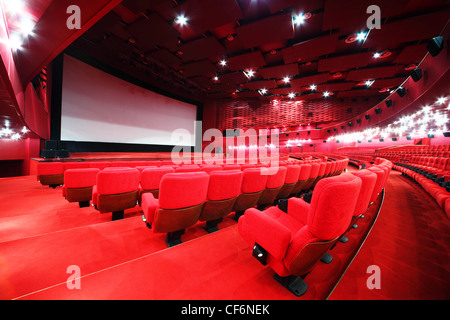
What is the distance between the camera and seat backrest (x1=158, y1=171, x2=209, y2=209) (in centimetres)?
125

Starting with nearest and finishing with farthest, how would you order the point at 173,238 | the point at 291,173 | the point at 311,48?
the point at 173,238 → the point at 291,173 → the point at 311,48

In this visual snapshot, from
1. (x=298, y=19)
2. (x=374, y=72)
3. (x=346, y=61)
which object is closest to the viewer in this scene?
(x=298, y=19)

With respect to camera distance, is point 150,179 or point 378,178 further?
point 150,179

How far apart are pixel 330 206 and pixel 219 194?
997 mm

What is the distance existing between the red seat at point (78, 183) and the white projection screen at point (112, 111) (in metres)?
7.00

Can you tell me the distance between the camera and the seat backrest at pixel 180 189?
125 cm

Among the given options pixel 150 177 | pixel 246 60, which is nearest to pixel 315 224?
pixel 150 177

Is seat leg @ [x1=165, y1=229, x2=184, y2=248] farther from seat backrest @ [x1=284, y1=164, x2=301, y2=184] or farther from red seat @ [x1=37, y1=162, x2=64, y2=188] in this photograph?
red seat @ [x1=37, y1=162, x2=64, y2=188]

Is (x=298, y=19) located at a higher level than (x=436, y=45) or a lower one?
higher

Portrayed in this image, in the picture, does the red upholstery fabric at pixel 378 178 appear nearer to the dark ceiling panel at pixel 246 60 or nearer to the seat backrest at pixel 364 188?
the seat backrest at pixel 364 188

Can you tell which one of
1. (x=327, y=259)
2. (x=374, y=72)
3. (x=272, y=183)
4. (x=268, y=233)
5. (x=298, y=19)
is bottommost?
(x=327, y=259)

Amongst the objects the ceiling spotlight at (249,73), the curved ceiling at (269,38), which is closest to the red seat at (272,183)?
the curved ceiling at (269,38)

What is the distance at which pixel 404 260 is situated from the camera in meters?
1.15

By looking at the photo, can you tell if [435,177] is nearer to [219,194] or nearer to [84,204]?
[219,194]
